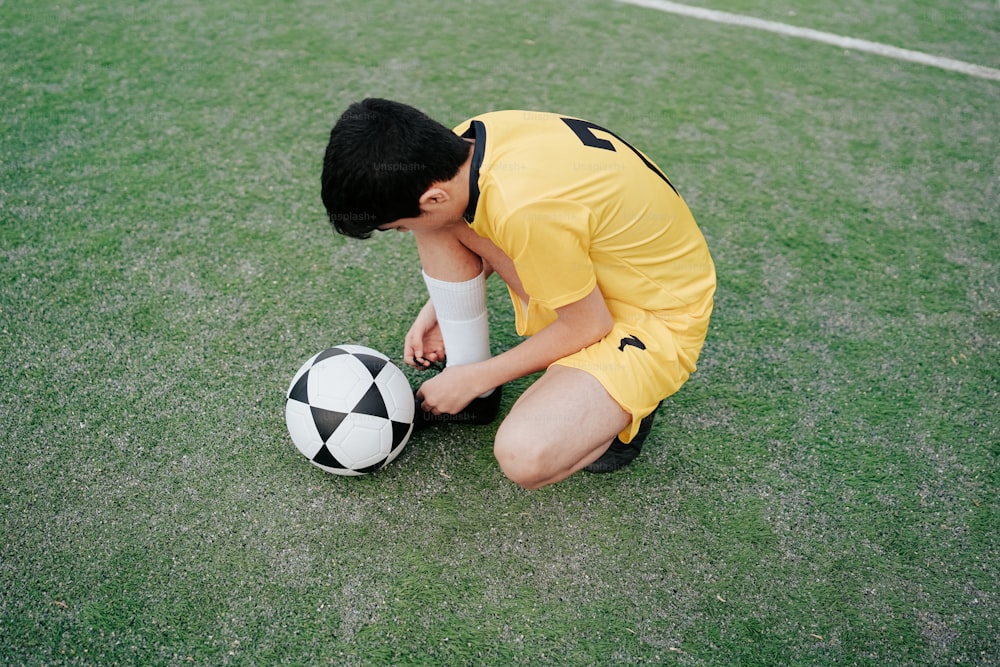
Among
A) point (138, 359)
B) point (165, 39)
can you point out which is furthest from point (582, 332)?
point (165, 39)

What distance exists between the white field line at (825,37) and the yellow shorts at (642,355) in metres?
3.28

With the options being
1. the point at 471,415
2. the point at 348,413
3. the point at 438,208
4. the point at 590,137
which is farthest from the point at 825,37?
the point at 348,413

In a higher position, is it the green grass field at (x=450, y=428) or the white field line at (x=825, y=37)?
the white field line at (x=825, y=37)

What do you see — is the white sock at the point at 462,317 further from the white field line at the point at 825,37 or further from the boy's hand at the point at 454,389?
the white field line at the point at 825,37

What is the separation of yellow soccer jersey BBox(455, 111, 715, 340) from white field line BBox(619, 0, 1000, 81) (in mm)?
3203

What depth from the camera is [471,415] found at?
212 cm

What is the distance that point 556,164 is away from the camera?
5.30ft

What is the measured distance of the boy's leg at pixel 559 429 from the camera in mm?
1697

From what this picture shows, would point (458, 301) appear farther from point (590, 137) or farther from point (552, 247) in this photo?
point (590, 137)

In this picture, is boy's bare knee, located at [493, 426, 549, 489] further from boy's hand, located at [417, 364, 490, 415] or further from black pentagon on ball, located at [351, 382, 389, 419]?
black pentagon on ball, located at [351, 382, 389, 419]

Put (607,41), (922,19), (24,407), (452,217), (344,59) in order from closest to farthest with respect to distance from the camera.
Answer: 1. (452,217)
2. (24,407)
3. (344,59)
4. (607,41)
5. (922,19)

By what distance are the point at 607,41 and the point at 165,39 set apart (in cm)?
250

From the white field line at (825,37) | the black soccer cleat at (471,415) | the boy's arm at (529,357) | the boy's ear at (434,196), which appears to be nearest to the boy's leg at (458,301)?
the black soccer cleat at (471,415)

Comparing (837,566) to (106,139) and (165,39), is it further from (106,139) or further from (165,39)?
(165,39)
